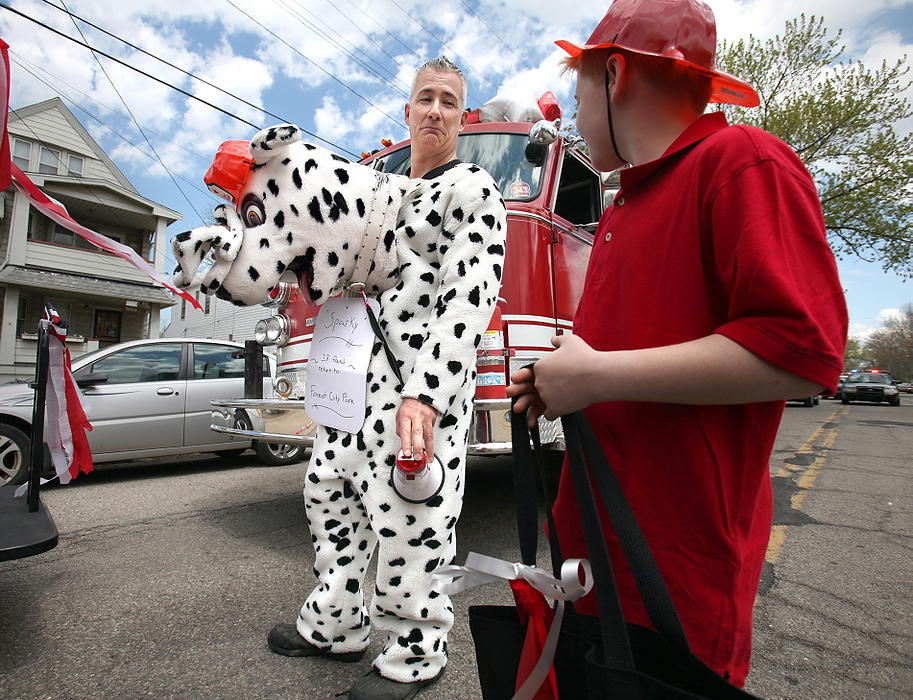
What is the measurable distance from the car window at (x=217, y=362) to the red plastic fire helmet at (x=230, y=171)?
470cm

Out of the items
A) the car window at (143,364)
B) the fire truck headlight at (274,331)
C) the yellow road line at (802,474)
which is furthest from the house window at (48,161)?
the yellow road line at (802,474)

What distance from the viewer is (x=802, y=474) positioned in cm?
591

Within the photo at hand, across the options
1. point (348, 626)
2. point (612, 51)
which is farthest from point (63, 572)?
point (612, 51)

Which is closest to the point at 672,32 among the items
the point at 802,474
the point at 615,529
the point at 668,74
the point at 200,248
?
the point at 668,74

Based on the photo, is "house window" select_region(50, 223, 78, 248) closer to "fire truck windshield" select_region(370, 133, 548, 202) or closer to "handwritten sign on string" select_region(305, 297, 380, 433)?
"fire truck windshield" select_region(370, 133, 548, 202)

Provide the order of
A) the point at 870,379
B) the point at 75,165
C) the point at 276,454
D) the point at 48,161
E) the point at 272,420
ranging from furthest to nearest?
the point at 870,379 → the point at 75,165 → the point at 48,161 → the point at 276,454 → the point at 272,420

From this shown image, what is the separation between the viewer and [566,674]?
774 millimetres

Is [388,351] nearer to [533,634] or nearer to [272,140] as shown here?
[272,140]

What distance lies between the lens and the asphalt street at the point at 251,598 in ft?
5.95

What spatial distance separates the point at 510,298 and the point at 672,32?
2.23 meters

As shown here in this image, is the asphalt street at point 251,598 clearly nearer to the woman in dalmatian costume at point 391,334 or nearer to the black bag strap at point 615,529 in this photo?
the woman in dalmatian costume at point 391,334

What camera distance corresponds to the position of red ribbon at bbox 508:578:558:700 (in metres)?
0.78

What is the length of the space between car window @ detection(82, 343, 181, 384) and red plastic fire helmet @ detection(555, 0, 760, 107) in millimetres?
5936

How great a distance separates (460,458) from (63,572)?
2.49 m
